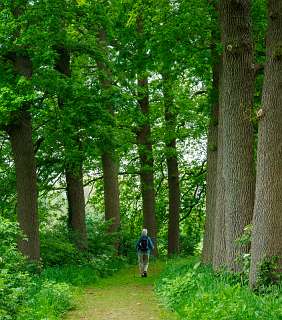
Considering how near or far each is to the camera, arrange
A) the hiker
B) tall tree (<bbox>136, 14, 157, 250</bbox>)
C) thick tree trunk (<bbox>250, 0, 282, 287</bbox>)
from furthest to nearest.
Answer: tall tree (<bbox>136, 14, 157, 250</bbox>) < the hiker < thick tree trunk (<bbox>250, 0, 282, 287</bbox>)

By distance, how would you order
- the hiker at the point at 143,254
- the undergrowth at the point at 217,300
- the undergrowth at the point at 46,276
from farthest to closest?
the hiker at the point at 143,254
the undergrowth at the point at 46,276
the undergrowth at the point at 217,300

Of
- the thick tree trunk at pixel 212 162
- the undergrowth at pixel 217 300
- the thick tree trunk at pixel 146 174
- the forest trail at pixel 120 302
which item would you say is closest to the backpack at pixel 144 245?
the forest trail at pixel 120 302

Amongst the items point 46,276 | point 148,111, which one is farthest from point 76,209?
point 148,111

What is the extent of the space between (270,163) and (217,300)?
279 cm

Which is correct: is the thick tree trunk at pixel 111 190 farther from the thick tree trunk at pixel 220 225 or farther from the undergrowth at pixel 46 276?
the thick tree trunk at pixel 220 225

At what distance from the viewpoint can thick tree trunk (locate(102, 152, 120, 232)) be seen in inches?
992

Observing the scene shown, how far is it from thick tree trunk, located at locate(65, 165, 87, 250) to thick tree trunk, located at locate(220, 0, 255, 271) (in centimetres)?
933

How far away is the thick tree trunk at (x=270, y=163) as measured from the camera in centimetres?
1098

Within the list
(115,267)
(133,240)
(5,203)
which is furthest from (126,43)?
(133,240)

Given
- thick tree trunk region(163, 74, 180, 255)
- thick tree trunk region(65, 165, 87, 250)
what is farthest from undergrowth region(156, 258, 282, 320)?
thick tree trunk region(163, 74, 180, 255)

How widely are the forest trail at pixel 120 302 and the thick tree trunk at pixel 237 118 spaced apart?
221 cm

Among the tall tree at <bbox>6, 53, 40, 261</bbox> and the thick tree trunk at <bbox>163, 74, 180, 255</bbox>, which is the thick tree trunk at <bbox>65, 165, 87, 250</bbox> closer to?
the tall tree at <bbox>6, 53, 40, 261</bbox>

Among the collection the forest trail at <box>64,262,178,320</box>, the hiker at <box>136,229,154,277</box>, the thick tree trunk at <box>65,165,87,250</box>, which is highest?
the thick tree trunk at <box>65,165,87,250</box>

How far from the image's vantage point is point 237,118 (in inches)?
519
